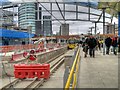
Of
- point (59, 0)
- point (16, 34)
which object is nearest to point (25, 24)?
point (16, 34)

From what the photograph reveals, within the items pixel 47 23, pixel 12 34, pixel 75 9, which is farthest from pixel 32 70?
pixel 47 23

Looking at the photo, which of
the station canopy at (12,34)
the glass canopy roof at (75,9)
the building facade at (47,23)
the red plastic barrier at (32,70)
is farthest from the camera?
the building facade at (47,23)

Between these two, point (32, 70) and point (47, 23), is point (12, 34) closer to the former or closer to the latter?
point (47, 23)

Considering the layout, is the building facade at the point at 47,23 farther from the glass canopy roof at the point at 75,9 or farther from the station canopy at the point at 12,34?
the station canopy at the point at 12,34

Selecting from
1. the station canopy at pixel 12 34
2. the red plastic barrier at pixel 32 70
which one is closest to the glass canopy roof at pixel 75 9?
the red plastic barrier at pixel 32 70

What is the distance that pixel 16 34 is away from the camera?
60.3m

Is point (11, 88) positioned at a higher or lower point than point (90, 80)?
lower

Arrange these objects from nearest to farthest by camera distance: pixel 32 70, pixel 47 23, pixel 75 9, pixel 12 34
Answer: pixel 32 70, pixel 75 9, pixel 12 34, pixel 47 23

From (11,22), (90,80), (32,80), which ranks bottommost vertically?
(32,80)

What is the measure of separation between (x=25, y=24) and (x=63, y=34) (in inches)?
1756

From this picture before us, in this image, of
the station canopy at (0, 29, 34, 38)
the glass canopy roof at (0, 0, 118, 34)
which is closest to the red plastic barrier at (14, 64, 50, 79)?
the glass canopy roof at (0, 0, 118, 34)

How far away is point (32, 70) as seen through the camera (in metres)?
18.4

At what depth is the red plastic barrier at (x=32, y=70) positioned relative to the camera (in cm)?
1823

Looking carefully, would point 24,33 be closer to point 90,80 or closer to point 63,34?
point 63,34
